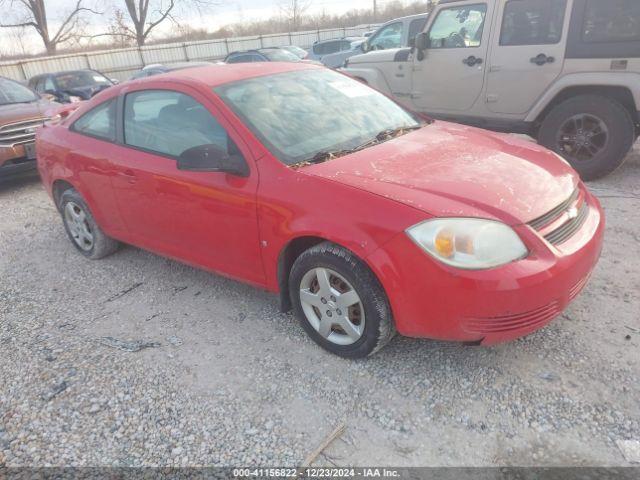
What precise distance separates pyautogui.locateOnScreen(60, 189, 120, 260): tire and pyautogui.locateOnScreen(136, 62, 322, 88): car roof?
1366 mm

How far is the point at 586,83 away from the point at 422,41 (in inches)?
83.5

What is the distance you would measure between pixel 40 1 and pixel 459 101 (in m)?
35.0

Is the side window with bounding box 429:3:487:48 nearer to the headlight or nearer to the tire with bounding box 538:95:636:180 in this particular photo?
the tire with bounding box 538:95:636:180

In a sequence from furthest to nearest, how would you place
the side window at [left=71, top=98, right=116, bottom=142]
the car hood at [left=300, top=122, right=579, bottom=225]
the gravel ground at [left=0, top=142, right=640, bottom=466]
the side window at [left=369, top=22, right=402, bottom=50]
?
the side window at [left=369, top=22, right=402, bottom=50] < the side window at [left=71, top=98, right=116, bottom=142] < the car hood at [left=300, top=122, right=579, bottom=225] < the gravel ground at [left=0, top=142, right=640, bottom=466]

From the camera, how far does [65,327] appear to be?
344 cm

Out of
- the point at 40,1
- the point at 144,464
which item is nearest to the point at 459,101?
the point at 144,464

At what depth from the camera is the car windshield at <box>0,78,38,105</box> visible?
7820mm

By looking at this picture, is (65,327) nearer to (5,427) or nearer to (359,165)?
(5,427)

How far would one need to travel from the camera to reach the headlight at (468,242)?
226 cm

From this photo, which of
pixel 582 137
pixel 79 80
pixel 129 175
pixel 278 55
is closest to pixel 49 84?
pixel 79 80

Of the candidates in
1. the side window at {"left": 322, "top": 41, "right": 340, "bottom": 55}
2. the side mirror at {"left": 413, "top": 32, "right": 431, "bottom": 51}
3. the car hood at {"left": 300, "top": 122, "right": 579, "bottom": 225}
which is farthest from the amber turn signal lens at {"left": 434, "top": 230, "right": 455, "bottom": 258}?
the side window at {"left": 322, "top": 41, "right": 340, "bottom": 55}

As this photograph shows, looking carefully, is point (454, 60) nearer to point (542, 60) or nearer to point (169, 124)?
point (542, 60)

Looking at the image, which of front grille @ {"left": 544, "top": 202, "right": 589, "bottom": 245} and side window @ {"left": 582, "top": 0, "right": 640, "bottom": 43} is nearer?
front grille @ {"left": 544, "top": 202, "right": 589, "bottom": 245}

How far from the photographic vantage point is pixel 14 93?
8031mm
